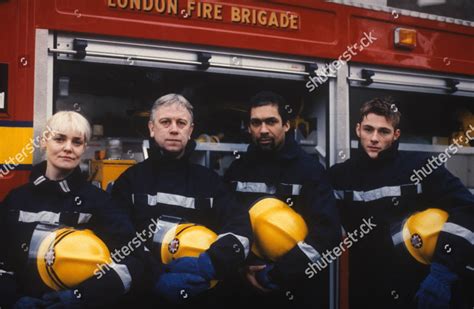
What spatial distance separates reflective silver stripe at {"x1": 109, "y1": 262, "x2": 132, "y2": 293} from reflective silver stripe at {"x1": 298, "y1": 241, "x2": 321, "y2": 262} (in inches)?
31.6

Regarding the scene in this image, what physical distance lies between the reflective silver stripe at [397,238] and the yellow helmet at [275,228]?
1.67 ft

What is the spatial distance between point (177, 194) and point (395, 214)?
117 centimetres

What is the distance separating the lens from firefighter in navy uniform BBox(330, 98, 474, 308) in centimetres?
286

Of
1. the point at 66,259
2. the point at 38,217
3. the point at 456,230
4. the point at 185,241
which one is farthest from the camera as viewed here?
the point at 456,230

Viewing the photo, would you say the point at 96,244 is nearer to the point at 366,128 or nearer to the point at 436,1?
the point at 366,128

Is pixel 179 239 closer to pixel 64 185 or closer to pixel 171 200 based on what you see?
pixel 171 200

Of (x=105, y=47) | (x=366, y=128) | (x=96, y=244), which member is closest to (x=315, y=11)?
(x=366, y=128)

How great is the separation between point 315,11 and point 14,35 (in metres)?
1.69

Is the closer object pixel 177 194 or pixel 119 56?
pixel 177 194

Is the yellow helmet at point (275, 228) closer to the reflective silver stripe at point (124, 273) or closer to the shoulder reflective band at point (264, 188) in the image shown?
the shoulder reflective band at point (264, 188)

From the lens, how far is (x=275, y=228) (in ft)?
8.79

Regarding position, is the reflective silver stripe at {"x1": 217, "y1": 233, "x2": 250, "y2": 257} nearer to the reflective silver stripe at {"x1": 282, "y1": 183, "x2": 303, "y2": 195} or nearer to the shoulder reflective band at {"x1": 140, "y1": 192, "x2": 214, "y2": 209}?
the shoulder reflective band at {"x1": 140, "y1": 192, "x2": 214, "y2": 209}

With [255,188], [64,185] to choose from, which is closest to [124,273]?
[64,185]

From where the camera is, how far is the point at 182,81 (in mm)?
3580
